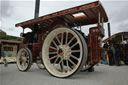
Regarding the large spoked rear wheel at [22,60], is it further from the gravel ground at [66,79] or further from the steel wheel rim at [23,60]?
the gravel ground at [66,79]

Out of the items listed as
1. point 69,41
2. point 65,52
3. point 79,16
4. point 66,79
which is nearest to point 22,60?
point 65,52

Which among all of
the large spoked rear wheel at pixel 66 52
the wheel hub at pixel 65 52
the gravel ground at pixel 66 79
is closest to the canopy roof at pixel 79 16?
the large spoked rear wheel at pixel 66 52

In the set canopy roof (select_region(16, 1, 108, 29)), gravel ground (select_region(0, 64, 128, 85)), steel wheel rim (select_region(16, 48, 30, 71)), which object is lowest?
gravel ground (select_region(0, 64, 128, 85))

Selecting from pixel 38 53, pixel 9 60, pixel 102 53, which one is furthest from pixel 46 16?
pixel 9 60

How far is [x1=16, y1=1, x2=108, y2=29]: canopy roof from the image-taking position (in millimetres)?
3158

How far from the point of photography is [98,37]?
3.33 metres

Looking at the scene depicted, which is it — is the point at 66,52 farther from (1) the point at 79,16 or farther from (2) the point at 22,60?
(2) the point at 22,60

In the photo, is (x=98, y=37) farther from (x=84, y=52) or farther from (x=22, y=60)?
(x=22, y=60)

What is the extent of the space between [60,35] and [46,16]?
0.79 metres

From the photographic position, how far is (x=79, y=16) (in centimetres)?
426

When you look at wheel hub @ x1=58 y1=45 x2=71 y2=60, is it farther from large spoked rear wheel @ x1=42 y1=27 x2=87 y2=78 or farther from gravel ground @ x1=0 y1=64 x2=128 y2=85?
gravel ground @ x1=0 y1=64 x2=128 y2=85

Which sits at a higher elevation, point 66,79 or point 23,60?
point 23,60

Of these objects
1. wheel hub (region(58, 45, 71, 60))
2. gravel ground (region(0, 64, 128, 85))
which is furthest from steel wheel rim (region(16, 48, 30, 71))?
wheel hub (region(58, 45, 71, 60))

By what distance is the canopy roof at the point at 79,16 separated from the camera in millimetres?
3158
